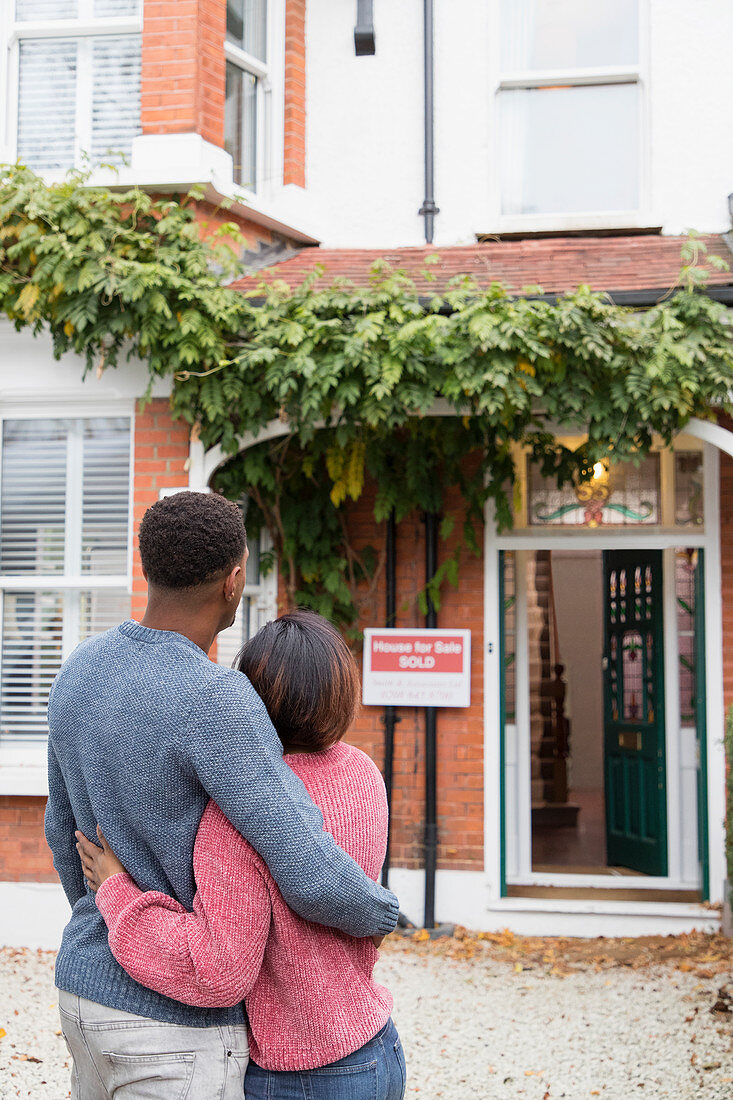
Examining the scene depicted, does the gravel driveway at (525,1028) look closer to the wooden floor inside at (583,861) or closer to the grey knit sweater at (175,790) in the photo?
the wooden floor inside at (583,861)

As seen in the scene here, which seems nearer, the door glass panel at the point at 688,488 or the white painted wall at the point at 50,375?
the white painted wall at the point at 50,375

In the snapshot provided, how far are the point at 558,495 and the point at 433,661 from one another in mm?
1407

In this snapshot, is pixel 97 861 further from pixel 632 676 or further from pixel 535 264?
pixel 632 676

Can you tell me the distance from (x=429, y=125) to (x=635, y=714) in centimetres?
439

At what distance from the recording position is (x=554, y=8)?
6.83m

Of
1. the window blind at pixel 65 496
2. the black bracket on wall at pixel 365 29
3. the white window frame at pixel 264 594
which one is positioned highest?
the black bracket on wall at pixel 365 29

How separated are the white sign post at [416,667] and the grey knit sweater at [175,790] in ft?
15.7

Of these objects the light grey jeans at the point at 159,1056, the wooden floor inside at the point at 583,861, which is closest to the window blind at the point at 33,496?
the wooden floor inside at the point at 583,861

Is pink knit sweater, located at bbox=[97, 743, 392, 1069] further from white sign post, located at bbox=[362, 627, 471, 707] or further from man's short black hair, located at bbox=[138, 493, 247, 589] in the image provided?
white sign post, located at bbox=[362, 627, 471, 707]

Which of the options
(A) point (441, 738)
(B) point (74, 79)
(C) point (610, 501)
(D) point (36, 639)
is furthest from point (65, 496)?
(C) point (610, 501)

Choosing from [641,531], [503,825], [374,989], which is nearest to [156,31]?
[641,531]

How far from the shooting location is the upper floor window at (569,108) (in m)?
6.77

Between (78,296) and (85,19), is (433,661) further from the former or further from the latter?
(85,19)

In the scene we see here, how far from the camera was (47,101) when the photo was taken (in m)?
6.25
